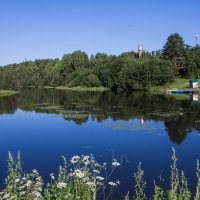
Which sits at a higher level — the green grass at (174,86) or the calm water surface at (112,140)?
the green grass at (174,86)

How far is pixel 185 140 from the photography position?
91.6ft

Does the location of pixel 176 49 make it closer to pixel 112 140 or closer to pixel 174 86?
pixel 174 86

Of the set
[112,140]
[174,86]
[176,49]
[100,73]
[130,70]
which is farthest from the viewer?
[100,73]

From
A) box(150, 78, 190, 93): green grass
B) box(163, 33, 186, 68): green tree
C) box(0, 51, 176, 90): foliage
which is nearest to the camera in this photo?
box(150, 78, 190, 93): green grass

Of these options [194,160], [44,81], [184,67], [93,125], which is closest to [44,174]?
[194,160]

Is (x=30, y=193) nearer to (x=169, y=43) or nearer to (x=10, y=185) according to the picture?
(x=10, y=185)

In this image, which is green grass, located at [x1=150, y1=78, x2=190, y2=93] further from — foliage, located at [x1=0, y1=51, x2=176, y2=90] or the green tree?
the green tree

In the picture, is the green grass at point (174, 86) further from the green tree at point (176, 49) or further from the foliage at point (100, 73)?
the green tree at point (176, 49)

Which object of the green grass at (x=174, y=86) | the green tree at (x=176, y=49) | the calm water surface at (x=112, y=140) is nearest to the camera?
the calm water surface at (x=112, y=140)

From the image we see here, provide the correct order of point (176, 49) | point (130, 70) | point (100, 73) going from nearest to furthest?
point (130, 70) < point (176, 49) < point (100, 73)

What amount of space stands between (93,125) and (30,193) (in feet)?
95.0

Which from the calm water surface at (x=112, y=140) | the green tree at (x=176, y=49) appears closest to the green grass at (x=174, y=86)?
the green tree at (x=176, y=49)

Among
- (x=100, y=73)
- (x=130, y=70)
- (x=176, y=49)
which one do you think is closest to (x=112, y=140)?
(x=130, y=70)

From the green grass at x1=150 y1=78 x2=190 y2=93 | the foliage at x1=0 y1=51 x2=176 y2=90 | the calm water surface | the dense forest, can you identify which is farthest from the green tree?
the calm water surface
